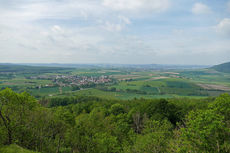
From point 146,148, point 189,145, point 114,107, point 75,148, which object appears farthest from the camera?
point 114,107

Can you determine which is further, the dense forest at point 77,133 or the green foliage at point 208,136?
the dense forest at point 77,133

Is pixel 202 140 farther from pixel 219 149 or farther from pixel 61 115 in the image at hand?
pixel 61 115

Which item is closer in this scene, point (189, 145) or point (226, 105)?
point (189, 145)

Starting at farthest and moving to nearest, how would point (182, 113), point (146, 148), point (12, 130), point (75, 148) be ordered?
point (182, 113), point (75, 148), point (146, 148), point (12, 130)

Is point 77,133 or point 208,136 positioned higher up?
point 208,136

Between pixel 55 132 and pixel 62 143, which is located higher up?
pixel 55 132

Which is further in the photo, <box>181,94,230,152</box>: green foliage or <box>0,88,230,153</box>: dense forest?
<box>0,88,230,153</box>: dense forest

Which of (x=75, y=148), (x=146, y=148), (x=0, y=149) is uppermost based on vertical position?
(x=0, y=149)

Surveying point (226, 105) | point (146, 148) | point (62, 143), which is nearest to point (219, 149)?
point (146, 148)

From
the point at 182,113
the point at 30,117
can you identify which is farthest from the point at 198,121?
the point at 182,113

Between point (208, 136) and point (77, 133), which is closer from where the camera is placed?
point (208, 136)
